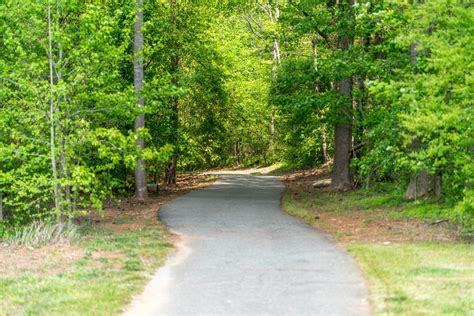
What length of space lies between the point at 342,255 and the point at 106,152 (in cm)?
537

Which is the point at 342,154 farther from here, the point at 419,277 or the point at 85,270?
the point at 85,270

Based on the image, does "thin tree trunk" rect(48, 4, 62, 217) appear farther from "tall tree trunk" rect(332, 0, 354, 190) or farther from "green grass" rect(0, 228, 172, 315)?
"tall tree trunk" rect(332, 0, 354, 190)

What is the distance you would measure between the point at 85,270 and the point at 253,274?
8.57ft

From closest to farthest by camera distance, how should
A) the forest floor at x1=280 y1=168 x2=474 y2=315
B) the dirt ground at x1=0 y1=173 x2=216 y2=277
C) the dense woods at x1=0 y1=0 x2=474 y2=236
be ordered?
the forest floor at x1=280 y1=168 x2=474 y2=315 < the dirt ground at x1=0 y1=173 x2=216 y2=277 < the dense woods at x1=0 y1=0 x2=474 y2=236

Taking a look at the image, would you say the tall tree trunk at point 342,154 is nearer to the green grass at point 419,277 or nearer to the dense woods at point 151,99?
the dense woods at point 151,99

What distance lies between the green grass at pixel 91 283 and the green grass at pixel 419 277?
330 cm

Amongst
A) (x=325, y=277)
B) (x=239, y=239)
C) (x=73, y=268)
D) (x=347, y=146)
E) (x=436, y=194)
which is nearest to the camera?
(x=325, y=277)

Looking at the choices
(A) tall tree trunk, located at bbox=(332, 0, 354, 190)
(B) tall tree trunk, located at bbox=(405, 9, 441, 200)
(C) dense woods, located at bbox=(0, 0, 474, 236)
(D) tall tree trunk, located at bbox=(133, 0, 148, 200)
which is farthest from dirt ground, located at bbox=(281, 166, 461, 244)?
(D) tall tree trunk, located at bbox=(133, 0, 148, 200)

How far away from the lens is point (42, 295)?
25.7ft

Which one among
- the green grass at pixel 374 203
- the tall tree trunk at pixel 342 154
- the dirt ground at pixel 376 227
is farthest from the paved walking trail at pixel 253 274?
the tall tree trunk at pixel 342 154

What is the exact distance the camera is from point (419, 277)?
28.2ft

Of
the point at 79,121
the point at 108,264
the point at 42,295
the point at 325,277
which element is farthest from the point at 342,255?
the point at 79,121

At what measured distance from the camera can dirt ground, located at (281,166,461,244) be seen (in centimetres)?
1253

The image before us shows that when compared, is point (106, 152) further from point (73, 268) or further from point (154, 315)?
point (154, 315)
